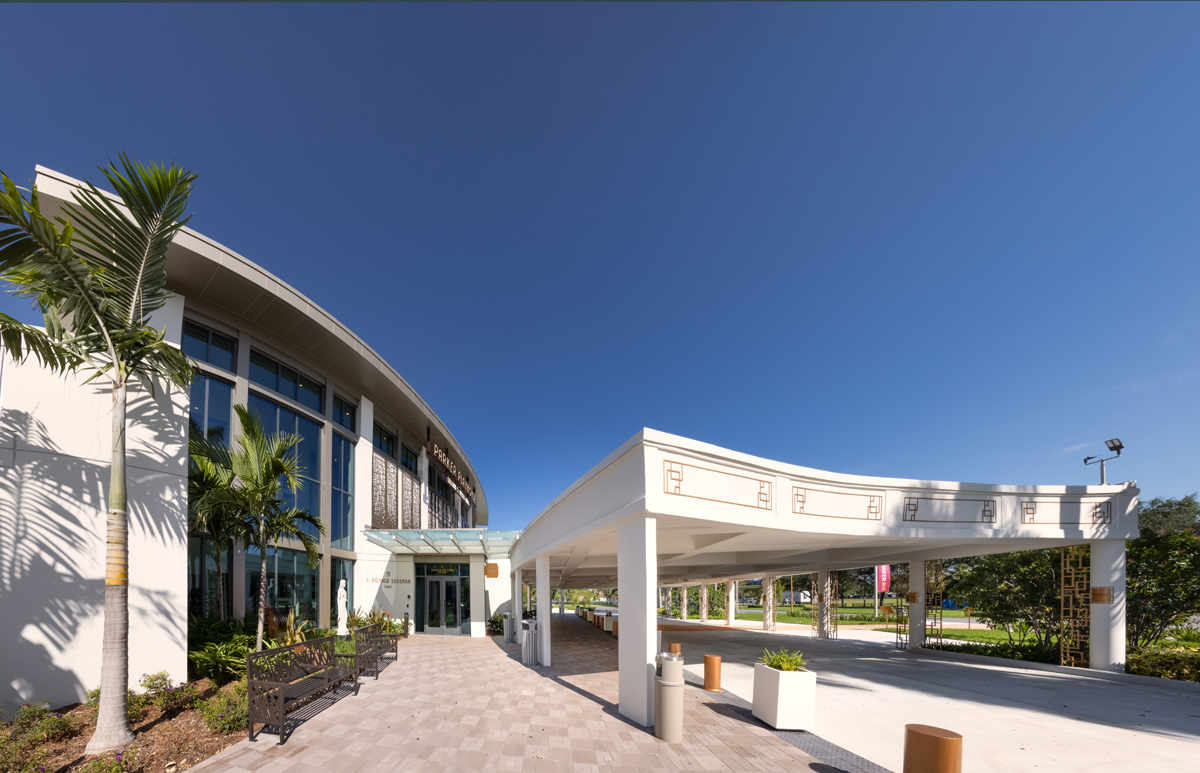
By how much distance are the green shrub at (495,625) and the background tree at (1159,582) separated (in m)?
20.7

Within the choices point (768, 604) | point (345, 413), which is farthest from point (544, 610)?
point (768, 604)

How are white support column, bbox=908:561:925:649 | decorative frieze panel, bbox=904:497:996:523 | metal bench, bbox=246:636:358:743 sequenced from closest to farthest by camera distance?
metal bench, bbox=246:636:358:743 < decorative frieze panel, bbox=904:497:996:523 < white support column, bbox=908:561:925:649

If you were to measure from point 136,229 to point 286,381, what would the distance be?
32.5 ft

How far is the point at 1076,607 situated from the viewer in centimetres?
1393

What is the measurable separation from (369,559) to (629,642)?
15.7 m

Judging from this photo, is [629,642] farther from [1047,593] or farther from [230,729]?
[1047,593]

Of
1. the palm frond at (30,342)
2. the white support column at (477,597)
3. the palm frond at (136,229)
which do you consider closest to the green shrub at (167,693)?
the palm frond at (30,342)

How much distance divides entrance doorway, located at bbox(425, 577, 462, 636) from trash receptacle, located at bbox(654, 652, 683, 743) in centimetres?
1723

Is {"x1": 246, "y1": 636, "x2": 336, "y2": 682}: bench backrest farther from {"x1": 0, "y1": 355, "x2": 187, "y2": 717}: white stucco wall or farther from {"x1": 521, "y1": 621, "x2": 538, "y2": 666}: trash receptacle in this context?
{"x1": 521, "y1": 621, "x2": 538, "y2": 666}: trash receptacle

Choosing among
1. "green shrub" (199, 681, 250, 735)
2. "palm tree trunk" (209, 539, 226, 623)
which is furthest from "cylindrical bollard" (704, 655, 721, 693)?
"palm tree trunk" (209, 539, 226, 623)

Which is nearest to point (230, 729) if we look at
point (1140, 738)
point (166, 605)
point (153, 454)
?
point (166, 605)

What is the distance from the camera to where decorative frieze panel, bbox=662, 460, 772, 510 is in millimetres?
8117

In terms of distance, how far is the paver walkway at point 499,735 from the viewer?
6344 mm

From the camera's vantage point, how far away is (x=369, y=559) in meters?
20.5
